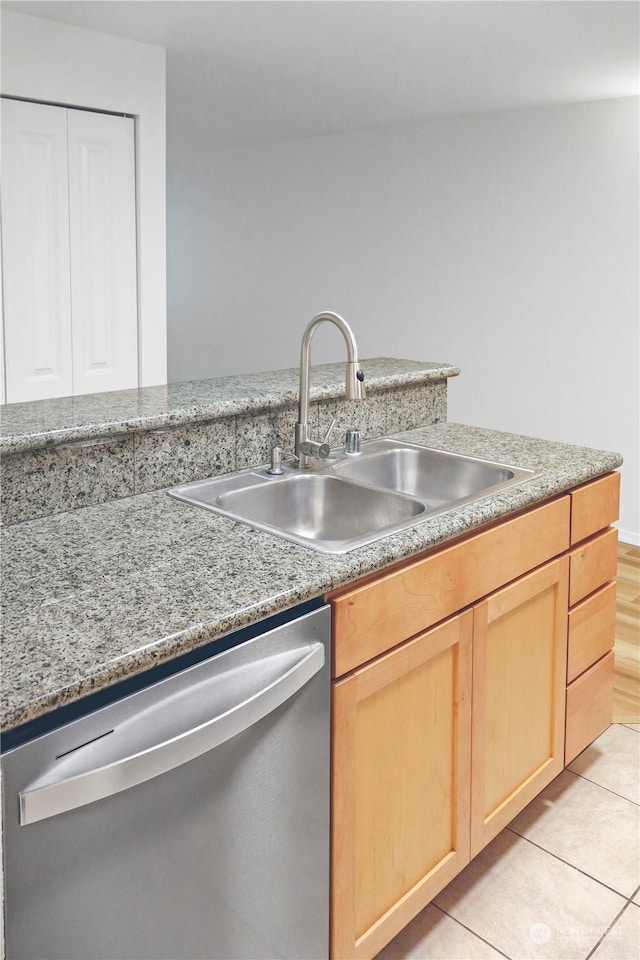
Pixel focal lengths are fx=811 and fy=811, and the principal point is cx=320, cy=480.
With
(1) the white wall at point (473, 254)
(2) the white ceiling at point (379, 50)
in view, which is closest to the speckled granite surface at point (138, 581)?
(2) the white ceiling at point (379, 50)

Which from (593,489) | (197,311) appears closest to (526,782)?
(593,489)

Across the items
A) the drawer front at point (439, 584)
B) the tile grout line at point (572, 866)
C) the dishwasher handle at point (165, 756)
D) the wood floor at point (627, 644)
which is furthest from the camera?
the wood floor at point (627, 644)

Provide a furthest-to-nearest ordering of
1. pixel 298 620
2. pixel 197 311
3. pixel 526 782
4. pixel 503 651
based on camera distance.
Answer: pixel 197 311
pixel 526 782
pixel 503 651
pixel 298 620

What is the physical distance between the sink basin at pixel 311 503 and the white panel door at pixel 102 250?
6.75 ft

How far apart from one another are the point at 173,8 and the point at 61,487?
216cm

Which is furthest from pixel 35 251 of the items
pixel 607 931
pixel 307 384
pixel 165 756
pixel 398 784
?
pixel 607 931

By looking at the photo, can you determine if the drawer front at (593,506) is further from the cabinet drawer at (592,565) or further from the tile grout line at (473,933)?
the tile grout line at (473,933)

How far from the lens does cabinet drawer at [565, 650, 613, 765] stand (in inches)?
80.7

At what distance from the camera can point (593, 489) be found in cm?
196

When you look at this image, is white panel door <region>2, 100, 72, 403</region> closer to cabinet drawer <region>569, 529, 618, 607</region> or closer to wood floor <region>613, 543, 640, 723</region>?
cabinet drawer <region>569, 529, 618, 607</region>

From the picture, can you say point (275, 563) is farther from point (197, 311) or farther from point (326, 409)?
point (197, 311)

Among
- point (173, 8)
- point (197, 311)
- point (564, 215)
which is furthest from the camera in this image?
point (197, 311)

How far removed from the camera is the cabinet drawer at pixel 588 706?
205cm

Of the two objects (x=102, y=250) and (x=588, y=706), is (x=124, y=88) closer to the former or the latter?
(x=102, y=250)
